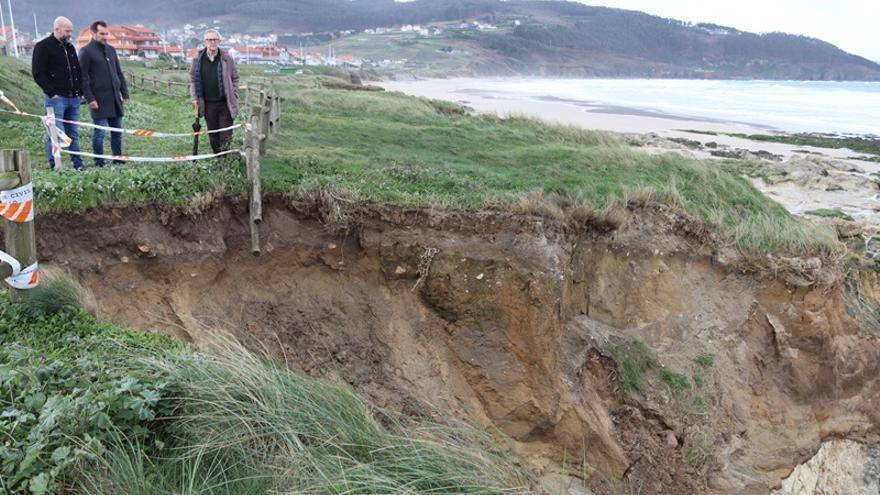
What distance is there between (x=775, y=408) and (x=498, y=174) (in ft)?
19.0

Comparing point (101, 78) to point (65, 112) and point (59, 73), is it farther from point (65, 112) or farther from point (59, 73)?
point (65, 112)

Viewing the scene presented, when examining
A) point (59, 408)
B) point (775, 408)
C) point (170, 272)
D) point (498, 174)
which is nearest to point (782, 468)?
point (775, 408)

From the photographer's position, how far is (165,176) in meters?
8.61

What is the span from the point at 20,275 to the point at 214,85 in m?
4.85

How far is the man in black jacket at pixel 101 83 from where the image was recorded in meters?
9.49

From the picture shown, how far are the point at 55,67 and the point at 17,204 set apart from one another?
4.62m

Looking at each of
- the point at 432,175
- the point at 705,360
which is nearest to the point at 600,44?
the point at 432,175

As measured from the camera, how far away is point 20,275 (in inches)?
224

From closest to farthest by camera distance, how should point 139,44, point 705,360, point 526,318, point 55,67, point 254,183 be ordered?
point 254,183, point 526,318, point 55,67, point 705,360, point 139,44

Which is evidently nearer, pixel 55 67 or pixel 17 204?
pixel 17 204

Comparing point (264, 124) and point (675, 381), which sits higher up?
point (264, 124)

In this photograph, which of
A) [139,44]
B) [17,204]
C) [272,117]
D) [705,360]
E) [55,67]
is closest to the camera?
[17,204]

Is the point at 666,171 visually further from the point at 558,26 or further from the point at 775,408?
the point at 558,26

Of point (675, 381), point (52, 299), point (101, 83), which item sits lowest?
point (675, 381)
